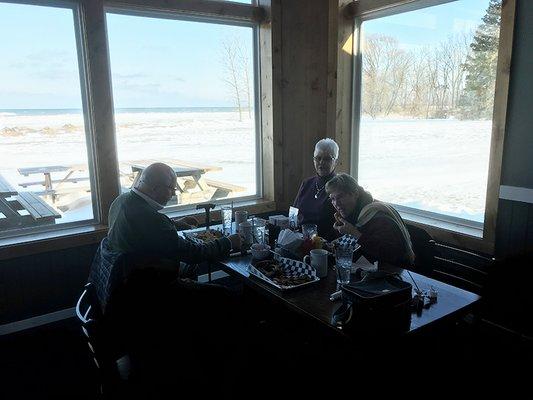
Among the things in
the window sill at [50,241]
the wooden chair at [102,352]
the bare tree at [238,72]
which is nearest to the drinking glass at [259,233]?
the wooden chair at [102,352]

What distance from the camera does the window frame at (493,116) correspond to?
247 centimetres

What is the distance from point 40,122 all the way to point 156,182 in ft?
4.40

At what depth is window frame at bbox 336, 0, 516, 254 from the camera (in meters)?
2.47

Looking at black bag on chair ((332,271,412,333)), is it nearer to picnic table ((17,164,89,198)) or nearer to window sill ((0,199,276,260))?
window sill ((0,199,276,260))

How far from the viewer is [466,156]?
2.92 metres

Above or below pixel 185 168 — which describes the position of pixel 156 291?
below

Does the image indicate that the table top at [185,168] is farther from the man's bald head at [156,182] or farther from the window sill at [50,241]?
the man's bald head at [156,182]

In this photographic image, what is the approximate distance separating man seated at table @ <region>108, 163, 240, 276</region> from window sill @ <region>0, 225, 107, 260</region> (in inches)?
37.9

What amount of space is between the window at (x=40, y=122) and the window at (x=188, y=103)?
0.30 metres

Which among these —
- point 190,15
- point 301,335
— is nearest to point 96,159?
point 190,15

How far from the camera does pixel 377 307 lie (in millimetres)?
1309

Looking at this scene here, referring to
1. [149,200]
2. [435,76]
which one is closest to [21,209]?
[149,200]

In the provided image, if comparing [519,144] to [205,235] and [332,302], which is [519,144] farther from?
[205,235]

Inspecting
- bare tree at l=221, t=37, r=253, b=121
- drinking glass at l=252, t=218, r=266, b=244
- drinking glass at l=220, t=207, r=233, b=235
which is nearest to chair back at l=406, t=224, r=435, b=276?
drinking glass at l=252, t=218, r=266, b=244
